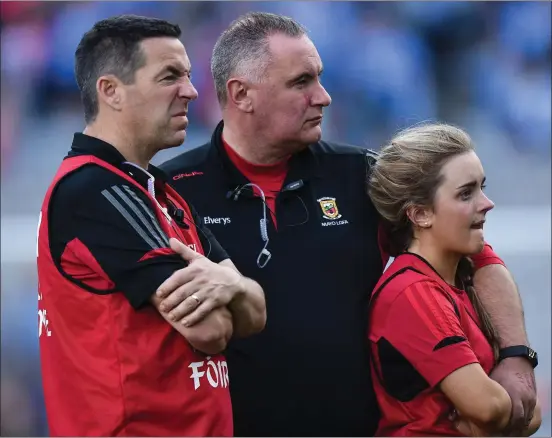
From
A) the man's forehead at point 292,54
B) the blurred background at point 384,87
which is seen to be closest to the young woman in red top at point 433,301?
the man's forehead at point 292,54

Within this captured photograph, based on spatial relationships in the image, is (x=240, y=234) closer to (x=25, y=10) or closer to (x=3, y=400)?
(x=3, y=400)

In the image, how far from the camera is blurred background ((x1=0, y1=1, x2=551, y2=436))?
6168 millimetres

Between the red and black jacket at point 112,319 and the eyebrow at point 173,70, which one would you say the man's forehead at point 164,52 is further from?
the red and black jacket at point 112,319

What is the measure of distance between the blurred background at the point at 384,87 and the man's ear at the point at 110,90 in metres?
3.64

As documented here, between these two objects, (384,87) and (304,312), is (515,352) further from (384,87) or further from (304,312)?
(384,87)

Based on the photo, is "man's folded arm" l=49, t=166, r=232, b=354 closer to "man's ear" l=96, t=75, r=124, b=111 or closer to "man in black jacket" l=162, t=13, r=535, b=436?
"man's ear" l=96, t=75, r=124, b=111

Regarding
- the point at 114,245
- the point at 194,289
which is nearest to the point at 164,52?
the point at 114,245

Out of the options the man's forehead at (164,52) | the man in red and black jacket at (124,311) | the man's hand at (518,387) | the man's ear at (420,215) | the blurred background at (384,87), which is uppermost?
the blurred background at (384,87)

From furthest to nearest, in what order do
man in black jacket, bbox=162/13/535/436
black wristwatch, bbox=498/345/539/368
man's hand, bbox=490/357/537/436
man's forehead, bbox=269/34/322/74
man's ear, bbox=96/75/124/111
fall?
man's forehead, bbox=269/34/322/74 → man in black jacket, bbox=162/13/535/436 → black wristwatch, bbox=498/345/539/368 → man's hand, bbox=490/357/537/436 → man's ear, bbox=96/75/124/111

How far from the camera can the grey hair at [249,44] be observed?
3158mm

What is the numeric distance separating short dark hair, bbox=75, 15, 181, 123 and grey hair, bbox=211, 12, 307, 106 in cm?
61

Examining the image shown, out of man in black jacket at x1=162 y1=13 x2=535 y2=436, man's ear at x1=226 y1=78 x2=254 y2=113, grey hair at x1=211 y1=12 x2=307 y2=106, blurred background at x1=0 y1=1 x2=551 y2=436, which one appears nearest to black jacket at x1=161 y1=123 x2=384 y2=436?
man in black jacket at x1=162 y1=13 x2=535 y2=436

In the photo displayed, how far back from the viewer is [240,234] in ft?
9.78

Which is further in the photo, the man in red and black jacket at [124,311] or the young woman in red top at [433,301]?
the young woman in red top at [433,301]
